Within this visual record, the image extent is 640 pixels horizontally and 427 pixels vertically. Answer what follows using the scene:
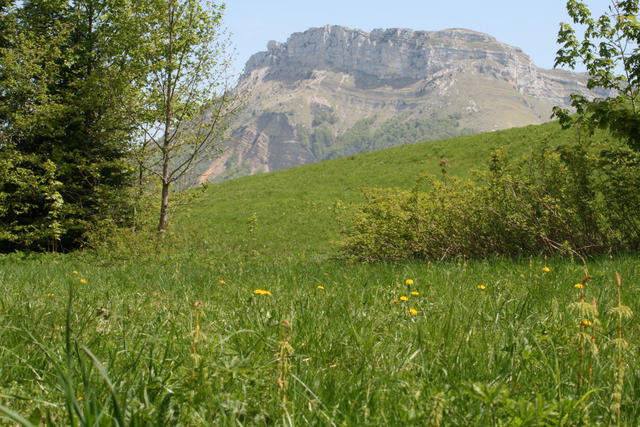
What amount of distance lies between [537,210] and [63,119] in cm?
1657

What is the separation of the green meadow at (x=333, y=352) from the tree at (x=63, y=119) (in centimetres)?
1134

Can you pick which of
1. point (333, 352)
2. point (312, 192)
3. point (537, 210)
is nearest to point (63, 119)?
point (537, 210)

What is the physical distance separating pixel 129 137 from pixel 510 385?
17.6m

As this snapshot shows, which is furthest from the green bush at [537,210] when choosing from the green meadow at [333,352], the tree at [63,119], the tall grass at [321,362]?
the tree at [63,119]

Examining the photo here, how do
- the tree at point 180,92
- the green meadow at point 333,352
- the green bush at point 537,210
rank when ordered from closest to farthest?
the green meadow at point 333,352, the green bush at point 537,210, the tree at point 180,92

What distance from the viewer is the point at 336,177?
34.3m

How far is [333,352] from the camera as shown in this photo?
98.3 inches

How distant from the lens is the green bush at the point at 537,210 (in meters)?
7.91

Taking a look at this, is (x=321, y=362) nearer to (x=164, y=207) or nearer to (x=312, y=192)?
(x=164, y=207)

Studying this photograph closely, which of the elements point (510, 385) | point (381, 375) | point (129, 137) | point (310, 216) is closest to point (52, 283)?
point (381, 375)

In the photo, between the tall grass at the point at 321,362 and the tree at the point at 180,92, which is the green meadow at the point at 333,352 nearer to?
the tall grass at the point at 321,362

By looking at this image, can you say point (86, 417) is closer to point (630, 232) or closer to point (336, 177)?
point (630, 232)

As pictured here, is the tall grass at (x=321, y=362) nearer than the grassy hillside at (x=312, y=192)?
Yes

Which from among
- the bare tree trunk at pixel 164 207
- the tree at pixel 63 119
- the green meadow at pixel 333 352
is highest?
the tree at pixel 63 119
